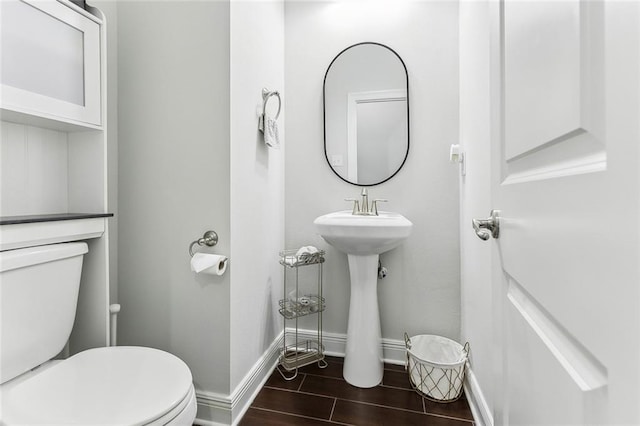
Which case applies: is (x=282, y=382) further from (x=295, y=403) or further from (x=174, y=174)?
(x=174, y=174)

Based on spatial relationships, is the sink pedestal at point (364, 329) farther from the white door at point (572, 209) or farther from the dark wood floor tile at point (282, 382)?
the white door at point (572, 209)

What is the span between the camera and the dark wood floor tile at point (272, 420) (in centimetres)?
136

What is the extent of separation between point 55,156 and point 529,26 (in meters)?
1.54

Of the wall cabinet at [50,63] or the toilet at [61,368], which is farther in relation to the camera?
the wall cabinet at [50,63]

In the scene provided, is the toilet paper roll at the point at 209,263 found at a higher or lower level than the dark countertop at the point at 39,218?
lower

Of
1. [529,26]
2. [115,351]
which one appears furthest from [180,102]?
[529,26]

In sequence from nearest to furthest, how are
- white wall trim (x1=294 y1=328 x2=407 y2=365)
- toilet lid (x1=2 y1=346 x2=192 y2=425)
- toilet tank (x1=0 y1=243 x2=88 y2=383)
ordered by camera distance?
1. toilet lid (x1=2 y1=346 x2=192 y2=425)
2. toilet tank (x1=0 y1=243 x2=88 y2=383)
3. white wall trim (x1=294 y1=328 x2=407 y2=365)

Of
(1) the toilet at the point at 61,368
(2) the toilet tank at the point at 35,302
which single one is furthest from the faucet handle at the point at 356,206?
(2) the toilet tank at the point at 35,302

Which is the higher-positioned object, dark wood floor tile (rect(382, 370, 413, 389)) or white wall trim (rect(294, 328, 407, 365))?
white wall trim (rect(294, 328, 407, 365))

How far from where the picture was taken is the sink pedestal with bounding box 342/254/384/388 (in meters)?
1.64

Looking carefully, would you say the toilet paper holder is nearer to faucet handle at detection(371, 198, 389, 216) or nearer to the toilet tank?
the toilet tank

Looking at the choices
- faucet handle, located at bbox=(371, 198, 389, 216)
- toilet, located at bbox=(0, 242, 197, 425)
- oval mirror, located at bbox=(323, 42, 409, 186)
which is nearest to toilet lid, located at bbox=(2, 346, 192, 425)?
toilet, located at bbox=(0, 242, 197, 425)

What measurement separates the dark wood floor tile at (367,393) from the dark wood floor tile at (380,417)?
0.15 ft

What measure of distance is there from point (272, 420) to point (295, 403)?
0.15 m
